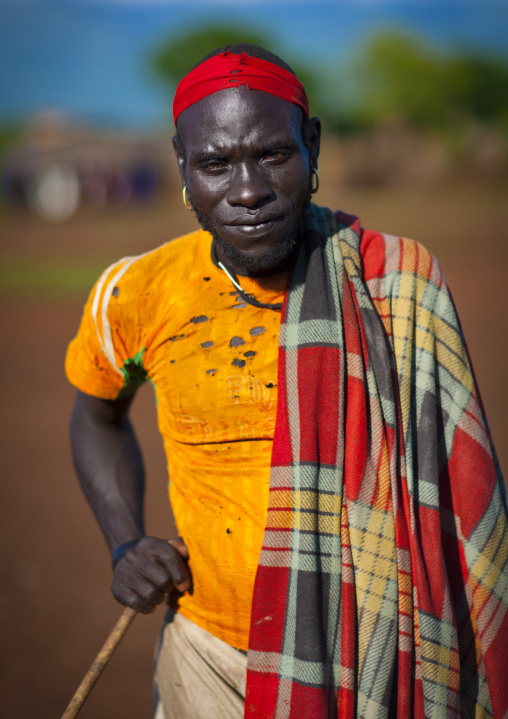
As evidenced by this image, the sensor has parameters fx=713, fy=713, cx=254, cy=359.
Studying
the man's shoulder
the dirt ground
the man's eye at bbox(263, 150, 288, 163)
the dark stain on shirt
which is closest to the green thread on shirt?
the man's shoulder

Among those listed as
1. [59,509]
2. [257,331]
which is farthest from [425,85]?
[257,331]

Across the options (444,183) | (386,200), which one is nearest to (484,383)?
(386,200)

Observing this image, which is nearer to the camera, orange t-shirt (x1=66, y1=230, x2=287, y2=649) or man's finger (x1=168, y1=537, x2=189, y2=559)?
orange t-shirt (x1=66, y1=230, x2=287, y2=649)

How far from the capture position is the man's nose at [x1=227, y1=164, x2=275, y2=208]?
1.83 metres

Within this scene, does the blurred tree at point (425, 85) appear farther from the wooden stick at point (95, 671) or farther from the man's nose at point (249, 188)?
the wooden stick at point (95, 671)

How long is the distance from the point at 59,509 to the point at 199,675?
4.00 metres

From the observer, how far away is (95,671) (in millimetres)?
1971

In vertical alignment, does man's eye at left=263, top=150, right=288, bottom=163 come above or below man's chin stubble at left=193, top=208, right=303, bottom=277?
above

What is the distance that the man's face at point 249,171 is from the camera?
6.06ft

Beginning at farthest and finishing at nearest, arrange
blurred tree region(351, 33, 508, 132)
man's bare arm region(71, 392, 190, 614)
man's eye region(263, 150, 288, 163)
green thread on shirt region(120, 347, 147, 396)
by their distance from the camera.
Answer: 1. blurred tree region(351, 33, 508, 132)
2. man's bare arm region(71, 392, 190, 614)
3. green thread on shirt region(120, 347, 147, 396)
4. man's eye region(263, 150, 288, 163)

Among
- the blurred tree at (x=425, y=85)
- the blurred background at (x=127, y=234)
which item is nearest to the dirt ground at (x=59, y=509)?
the blurred background at (x=127, y=234)

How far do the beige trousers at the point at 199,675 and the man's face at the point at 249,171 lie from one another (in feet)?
3.58

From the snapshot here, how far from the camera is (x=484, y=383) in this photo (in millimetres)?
7871

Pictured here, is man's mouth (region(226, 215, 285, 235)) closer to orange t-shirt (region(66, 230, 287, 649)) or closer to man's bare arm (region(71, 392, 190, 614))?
orange t-shirt (region(66, 230, 287, 649))
